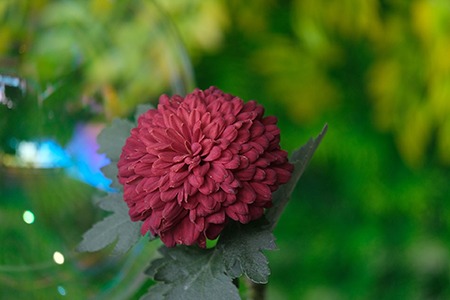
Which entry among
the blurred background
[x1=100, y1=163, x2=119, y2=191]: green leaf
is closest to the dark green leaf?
[x1=100, y1=163, x2=119, y2=191]: green leaf

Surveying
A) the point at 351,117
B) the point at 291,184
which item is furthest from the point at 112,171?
the point at 351,117

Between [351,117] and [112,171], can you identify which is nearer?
[112,171]

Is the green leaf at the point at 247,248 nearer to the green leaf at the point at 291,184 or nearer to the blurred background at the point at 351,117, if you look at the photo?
the green leaf at the point at 291,184

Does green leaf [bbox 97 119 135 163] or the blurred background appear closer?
green leaf [bbox 97 119 135 163]

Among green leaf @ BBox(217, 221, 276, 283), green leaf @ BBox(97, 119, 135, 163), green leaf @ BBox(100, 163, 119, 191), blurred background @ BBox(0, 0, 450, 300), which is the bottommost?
blurred background @ BBox(0, 0, 450, 300)

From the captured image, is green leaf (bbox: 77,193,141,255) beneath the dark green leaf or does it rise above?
beneath

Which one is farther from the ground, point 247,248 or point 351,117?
point 247,248

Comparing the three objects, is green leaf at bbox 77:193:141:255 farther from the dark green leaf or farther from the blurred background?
the blurred background

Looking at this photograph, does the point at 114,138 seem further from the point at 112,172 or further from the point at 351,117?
the point at 351,117
